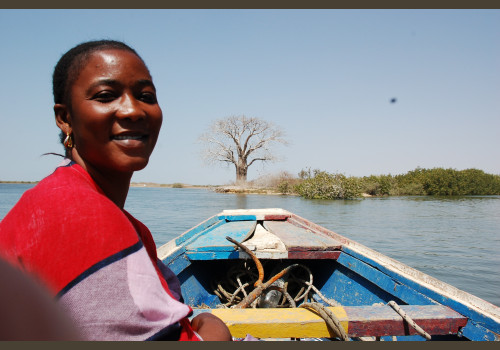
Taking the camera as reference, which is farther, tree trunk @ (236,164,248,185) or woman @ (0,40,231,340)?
tree trunk @ (236,164,248,185)

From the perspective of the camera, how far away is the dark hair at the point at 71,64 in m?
1.00

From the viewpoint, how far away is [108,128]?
965 mm

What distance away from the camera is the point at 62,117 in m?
1.03

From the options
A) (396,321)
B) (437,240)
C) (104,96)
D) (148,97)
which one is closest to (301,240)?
(396,321)

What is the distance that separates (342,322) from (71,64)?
1553 mm

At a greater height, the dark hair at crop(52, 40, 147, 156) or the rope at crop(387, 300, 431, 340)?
the dark hair at crop(52, 40, 147, 156)

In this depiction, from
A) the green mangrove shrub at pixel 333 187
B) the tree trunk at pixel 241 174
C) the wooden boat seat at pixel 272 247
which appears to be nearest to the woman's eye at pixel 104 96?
the wooden boat seat at pixel 272 247

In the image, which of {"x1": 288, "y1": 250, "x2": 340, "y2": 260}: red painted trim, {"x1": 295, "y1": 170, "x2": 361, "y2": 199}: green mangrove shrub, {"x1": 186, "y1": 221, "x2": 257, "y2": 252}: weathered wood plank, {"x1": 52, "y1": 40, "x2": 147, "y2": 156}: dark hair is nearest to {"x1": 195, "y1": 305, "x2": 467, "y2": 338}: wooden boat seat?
{"x1": 52, "y1": 40, "x2": 147, "y2": 156}: dark hair

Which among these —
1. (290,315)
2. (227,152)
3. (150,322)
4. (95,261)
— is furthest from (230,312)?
(227,152)

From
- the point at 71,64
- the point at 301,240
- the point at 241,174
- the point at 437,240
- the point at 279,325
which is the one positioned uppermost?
the point at 241,174

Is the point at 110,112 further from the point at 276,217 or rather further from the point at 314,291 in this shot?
the point at 276,217

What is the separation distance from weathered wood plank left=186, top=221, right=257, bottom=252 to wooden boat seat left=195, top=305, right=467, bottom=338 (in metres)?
1.55

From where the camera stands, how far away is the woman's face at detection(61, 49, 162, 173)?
0.96 metres

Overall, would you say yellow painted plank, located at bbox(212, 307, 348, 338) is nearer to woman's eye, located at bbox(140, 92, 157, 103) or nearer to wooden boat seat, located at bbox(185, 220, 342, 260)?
woman's eye, located at bbox(140, 92, 157, 103)
